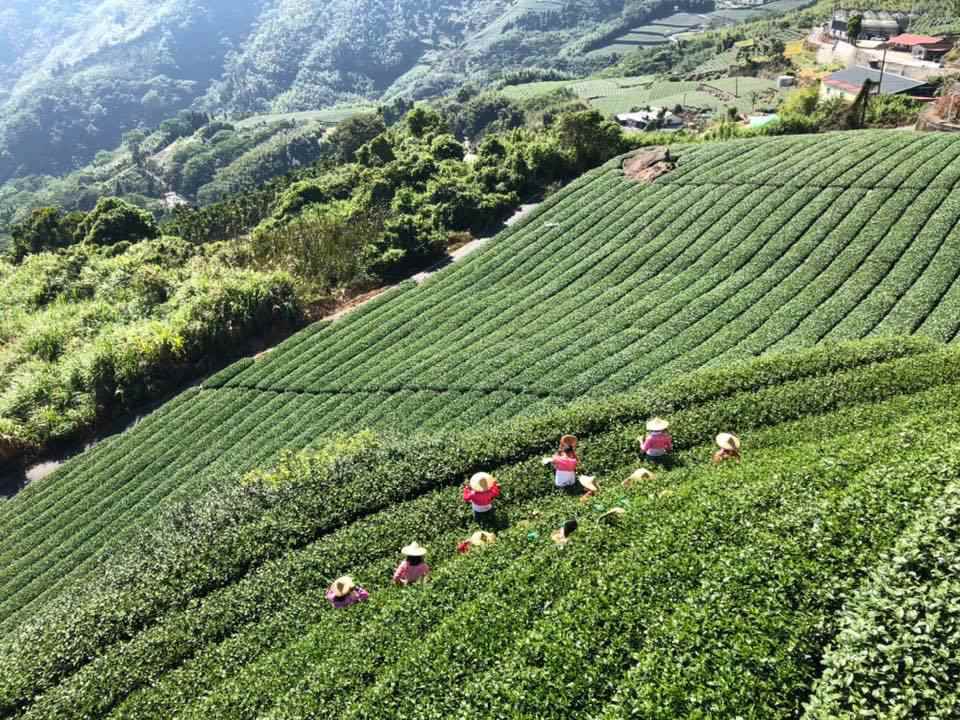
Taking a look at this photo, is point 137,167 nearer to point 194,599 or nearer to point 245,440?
point 245,440

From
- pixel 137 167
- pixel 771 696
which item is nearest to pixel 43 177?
pixel 137 167

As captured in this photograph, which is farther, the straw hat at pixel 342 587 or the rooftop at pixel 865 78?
the rooftop at pixel 865 78

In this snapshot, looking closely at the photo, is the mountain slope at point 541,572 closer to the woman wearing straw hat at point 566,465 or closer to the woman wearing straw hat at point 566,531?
the woman wearing straw hat at point 566,531

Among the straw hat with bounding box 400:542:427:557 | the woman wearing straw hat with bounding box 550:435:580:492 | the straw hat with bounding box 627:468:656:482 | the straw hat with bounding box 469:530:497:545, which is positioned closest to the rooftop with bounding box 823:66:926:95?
the straw hat with bounding box 627:468:656:482

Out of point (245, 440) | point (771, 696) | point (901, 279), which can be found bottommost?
point (245, 440)

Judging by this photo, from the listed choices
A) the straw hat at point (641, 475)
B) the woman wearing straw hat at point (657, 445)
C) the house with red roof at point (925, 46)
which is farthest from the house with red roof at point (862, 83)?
the straw hat at point (641, 475)

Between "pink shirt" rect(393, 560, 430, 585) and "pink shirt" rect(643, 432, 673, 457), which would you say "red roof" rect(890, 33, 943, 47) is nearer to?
"pink shirt" rect(643, 432, 673, 457)
